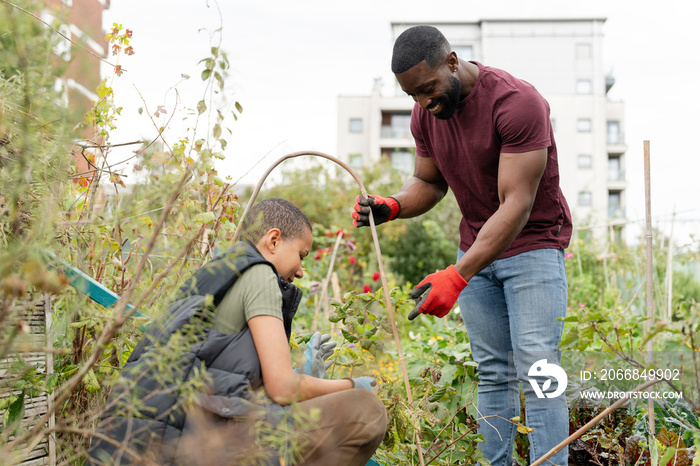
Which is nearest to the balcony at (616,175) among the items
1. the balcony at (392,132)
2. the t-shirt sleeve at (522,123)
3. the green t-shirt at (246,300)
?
the balcony at (392,132)

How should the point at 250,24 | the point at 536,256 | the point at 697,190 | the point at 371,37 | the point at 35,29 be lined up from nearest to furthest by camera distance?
the point at 35,29
the point at 250,24
the point at 536,256
the point at 697,190
the point at 371,37

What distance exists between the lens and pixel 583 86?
31406mm

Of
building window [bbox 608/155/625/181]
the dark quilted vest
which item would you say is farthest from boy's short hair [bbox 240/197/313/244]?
building window [bbox 608/155/625/181]

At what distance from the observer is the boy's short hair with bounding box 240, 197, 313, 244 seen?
1789mm

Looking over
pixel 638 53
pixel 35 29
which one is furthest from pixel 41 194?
pixel 638 53

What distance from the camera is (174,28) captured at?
163cm

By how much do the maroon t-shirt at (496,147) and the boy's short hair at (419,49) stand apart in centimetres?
21

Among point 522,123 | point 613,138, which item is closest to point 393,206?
point 522,123

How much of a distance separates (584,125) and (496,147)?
30.9 m

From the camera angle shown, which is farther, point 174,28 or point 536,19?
point 536,19

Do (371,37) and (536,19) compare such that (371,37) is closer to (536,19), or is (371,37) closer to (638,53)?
(536,19)

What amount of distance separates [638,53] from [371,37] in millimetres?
14330

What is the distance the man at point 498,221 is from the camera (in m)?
2.05

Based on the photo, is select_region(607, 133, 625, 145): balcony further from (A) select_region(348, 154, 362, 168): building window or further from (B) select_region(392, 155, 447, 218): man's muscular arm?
(B) select_region(392, 155, 447, 218): man's muscular arm
